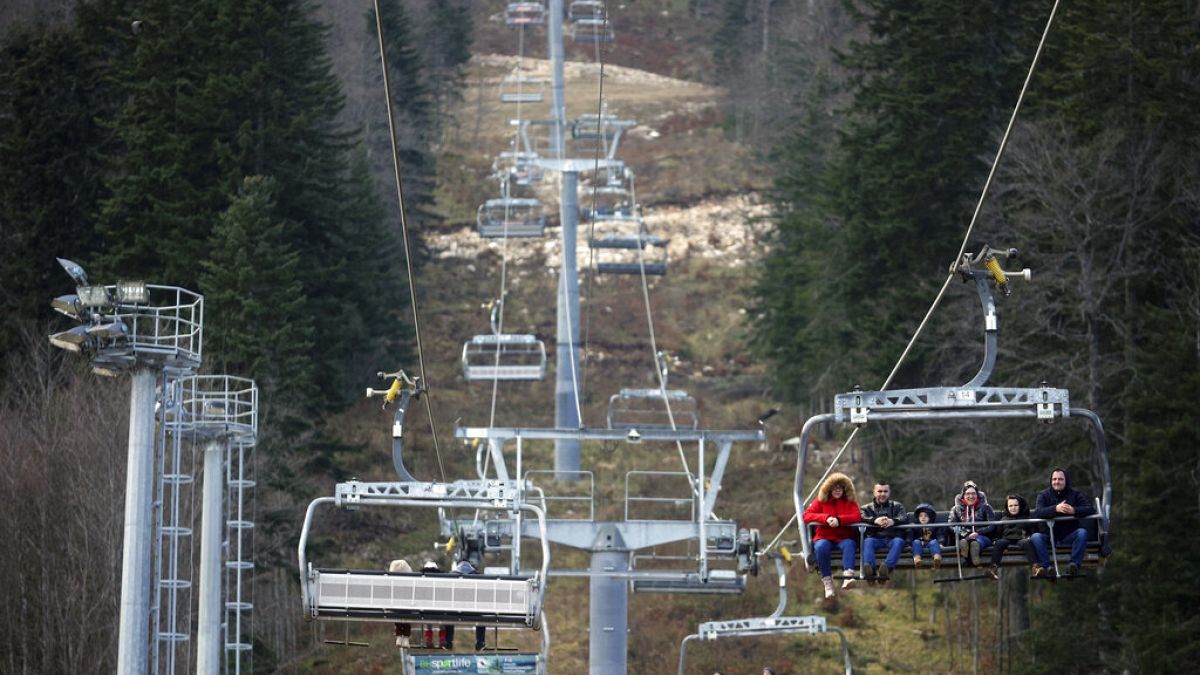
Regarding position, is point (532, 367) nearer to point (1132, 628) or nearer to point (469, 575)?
point (1132, 628)

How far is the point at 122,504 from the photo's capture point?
4006 centimetres

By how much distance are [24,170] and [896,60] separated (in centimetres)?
2010

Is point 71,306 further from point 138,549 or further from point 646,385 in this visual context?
point 646,385

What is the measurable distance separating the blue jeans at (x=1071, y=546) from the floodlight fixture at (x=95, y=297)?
12.7 m

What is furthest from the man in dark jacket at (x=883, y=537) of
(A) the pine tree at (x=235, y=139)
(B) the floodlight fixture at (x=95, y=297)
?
(A) the pine tree at (x=235, y=139)

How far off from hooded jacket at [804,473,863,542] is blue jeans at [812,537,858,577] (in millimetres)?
66

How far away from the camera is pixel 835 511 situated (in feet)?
70.1

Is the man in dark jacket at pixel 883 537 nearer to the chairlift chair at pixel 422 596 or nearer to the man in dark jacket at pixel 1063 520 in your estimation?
the man in dark jacket at pixel 1063 520

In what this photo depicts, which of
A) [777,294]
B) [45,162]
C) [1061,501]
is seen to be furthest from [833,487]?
[45,162]

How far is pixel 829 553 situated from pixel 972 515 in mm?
1422

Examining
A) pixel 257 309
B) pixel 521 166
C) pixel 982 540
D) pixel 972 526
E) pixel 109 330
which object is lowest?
pixel 982 540

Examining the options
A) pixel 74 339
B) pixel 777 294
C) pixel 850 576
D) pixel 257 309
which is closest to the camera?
pixel 850 576

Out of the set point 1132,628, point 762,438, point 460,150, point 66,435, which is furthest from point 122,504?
point 460,150

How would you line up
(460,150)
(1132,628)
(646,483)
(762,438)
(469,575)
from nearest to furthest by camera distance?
(469,575) < (762,438) < (1132,628) < (646,483) < (460,150)
